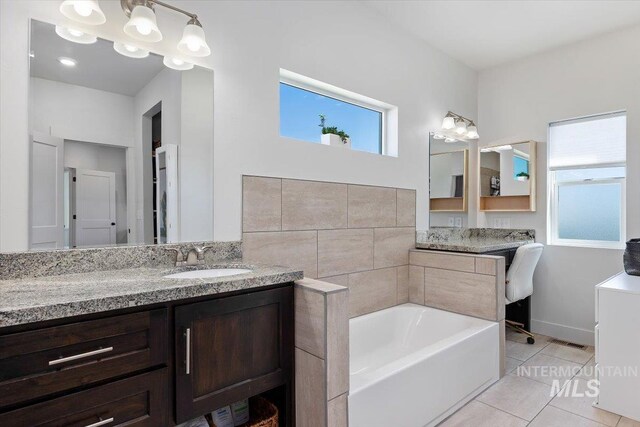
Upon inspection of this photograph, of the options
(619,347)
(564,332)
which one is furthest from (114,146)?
(564,332)

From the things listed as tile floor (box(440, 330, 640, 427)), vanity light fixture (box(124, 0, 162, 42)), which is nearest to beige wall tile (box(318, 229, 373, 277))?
tile floor (box(440, 330, 640, 427))

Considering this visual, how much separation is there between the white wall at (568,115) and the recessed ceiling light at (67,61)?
12.3ft

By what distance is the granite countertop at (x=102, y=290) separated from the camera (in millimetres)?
955

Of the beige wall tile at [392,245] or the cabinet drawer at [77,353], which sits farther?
the beige wall tile at [392,245]

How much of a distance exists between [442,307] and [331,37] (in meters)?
2.21

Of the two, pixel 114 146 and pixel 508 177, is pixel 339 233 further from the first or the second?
pixel 508 177

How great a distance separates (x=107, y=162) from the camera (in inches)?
64.6

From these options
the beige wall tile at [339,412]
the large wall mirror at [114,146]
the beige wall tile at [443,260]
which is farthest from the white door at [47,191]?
the beige wall tile at [443,260]

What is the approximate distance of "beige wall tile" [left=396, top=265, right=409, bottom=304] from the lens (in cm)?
291

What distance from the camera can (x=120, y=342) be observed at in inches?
42.7

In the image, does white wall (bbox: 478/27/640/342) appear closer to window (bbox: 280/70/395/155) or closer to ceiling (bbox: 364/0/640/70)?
ceiling (bbox: 364/0/640/70)

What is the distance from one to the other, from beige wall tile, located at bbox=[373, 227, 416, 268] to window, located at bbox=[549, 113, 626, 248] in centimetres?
157

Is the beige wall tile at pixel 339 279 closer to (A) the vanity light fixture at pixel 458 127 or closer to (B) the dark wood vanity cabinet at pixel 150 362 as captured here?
(B) the dark wood vanity cabinet at pixel 150 362

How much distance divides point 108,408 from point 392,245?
2.19 meters
